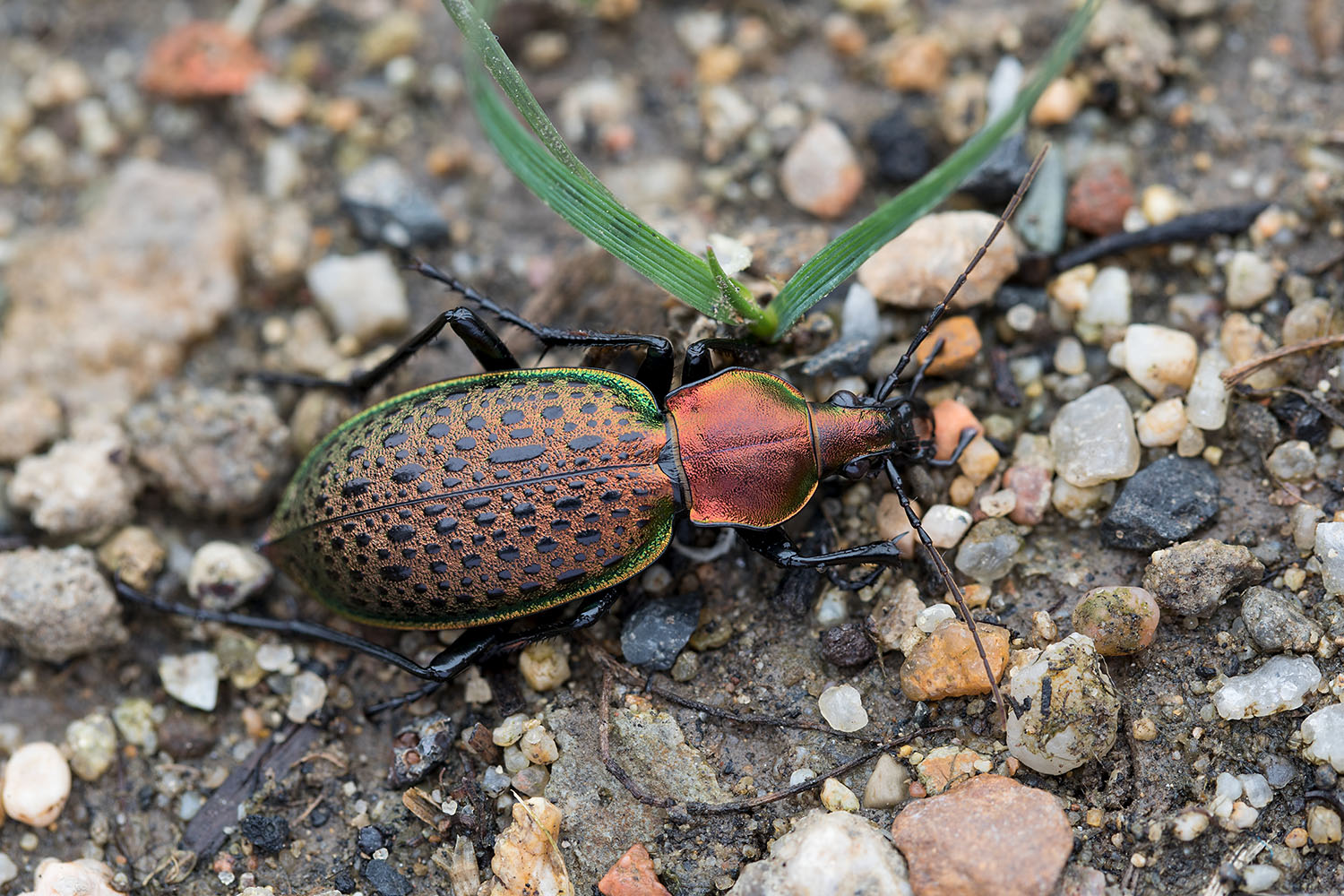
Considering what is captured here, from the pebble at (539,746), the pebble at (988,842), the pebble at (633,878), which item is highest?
the pebble at (988,842)

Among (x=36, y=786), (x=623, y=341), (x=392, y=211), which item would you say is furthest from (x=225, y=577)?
(x=623, y=341)

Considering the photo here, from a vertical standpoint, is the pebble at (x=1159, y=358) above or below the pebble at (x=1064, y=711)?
above

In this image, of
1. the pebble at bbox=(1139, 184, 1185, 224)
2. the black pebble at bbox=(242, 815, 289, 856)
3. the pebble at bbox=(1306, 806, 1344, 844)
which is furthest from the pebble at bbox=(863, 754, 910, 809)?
the pebble at bbox=(1139, 184, 1185, 224)

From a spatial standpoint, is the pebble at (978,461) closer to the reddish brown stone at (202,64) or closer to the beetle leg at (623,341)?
the beetle leg at (623,341)

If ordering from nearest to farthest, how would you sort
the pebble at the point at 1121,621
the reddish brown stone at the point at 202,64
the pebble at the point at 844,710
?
the pebble at the point at 1121,621, the pebble at the point at 844,710, the reddish brown stone at the point at 202,64

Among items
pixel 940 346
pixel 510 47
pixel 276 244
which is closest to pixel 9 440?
pixel 276 244

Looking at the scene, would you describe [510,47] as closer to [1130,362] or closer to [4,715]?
[1130,362]

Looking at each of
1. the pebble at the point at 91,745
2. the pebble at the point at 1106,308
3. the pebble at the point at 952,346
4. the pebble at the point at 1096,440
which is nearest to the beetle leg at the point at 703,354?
the pebble at the point at 952,346
